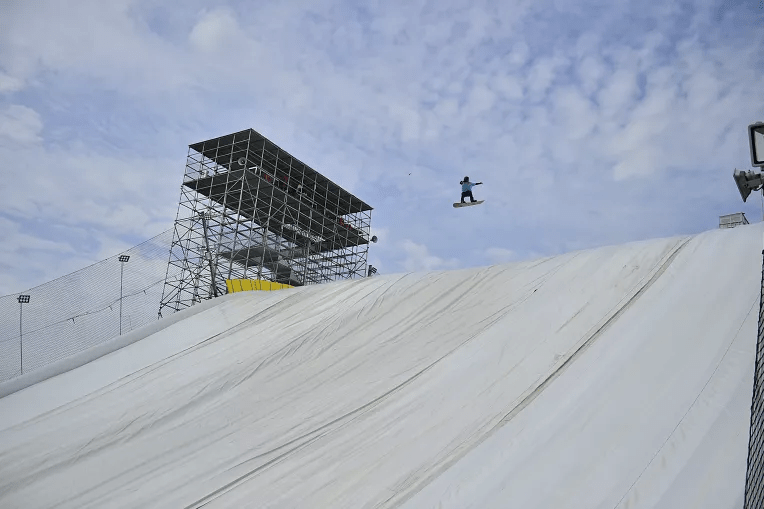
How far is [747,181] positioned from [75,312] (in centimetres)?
920

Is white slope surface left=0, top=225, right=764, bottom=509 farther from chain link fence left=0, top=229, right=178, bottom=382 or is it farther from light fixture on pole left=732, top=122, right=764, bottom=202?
chain link fence left=0, top=229, right=178, bottom=382

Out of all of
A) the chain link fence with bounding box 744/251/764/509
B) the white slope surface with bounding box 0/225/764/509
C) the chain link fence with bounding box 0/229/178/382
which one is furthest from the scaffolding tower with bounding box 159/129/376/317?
the chain link fence with bounding box 744/251/764/509

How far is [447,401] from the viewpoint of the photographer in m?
4.34

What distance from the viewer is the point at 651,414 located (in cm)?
332

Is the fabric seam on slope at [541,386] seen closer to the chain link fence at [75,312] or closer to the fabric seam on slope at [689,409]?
the fabric seam on slope at [689,409]

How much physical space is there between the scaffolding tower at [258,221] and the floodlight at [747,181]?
12801mm

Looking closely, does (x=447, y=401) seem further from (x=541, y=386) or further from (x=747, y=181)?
(x=747, y=181)

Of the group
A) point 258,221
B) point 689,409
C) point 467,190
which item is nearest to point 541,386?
point 689,409

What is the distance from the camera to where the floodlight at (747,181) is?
2121 millimetres

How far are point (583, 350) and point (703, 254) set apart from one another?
1.56 meters

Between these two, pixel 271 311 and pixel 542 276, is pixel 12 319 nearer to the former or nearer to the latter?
pixel 271 311

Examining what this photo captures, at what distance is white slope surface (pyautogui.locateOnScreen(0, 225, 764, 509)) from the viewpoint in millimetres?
3189

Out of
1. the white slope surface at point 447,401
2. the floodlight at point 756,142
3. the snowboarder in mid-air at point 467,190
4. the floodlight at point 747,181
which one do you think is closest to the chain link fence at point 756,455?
the white slope surface at point 447,401

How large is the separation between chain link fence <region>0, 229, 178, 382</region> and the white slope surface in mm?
2384
